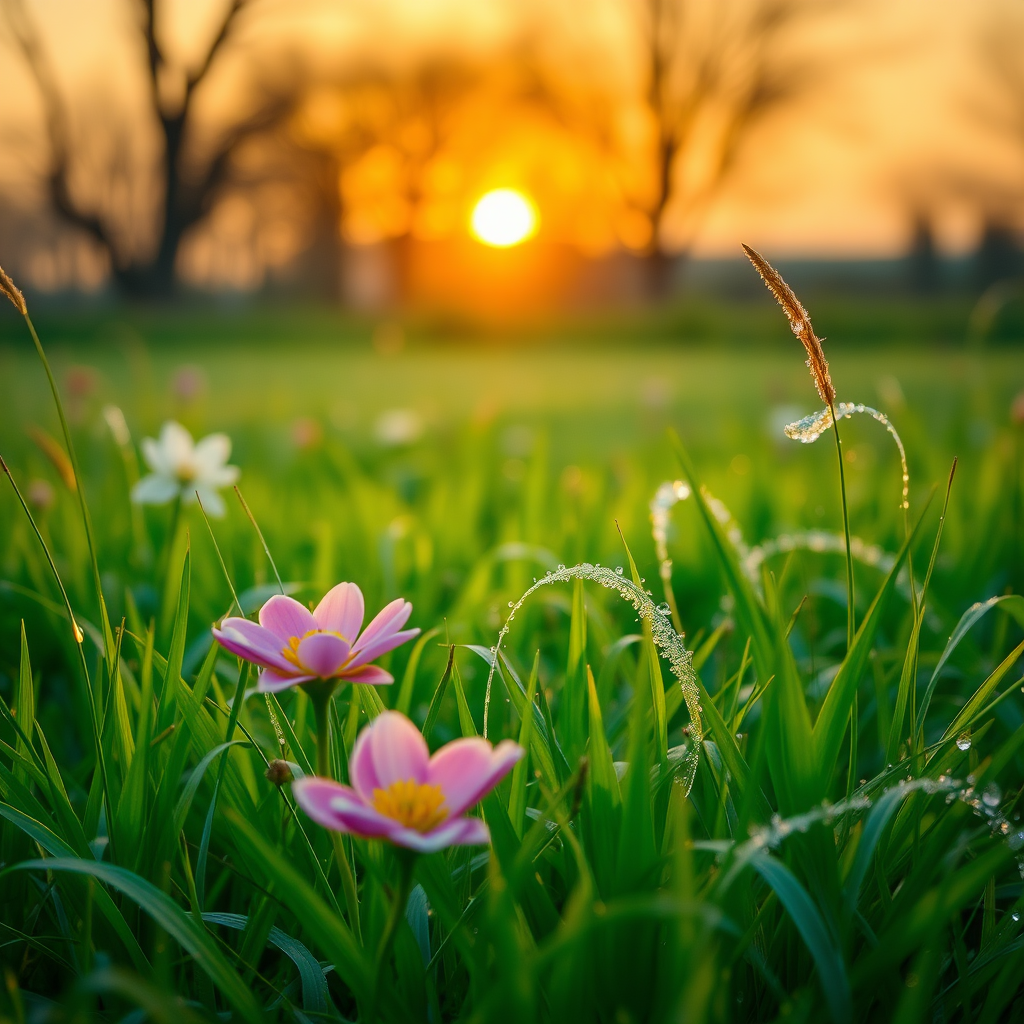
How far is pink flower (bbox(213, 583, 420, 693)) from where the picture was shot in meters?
0.48

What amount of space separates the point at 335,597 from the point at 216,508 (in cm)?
79

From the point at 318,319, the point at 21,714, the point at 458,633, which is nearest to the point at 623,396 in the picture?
the point at 458,633

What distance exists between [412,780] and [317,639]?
9cm

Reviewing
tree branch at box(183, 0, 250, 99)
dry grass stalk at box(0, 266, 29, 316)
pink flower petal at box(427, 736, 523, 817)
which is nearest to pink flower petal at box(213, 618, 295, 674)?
pink flower petal at box(427, 736, 523, 817)

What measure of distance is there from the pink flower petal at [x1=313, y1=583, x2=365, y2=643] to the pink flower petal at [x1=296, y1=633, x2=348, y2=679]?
0.07 metres

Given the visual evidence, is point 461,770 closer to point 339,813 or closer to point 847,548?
point 339,813

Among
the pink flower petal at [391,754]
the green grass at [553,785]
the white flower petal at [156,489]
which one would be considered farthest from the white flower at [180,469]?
the pink flower petal at [391,754]

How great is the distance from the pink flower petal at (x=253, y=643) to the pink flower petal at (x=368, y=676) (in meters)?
0.03

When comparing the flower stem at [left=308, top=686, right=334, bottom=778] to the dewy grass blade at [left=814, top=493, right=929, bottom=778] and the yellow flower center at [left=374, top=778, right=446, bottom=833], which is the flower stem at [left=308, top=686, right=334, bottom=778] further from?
the dewy grass blade at [left=814, top=493, right=929, bottom=778]

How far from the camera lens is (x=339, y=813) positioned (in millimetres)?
396

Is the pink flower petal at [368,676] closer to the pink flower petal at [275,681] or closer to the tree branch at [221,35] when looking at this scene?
the pink flower petal at [275,681]

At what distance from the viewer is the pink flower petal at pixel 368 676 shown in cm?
50

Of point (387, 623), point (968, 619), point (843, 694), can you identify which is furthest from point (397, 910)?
point (968, 619)

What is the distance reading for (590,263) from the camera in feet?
71.5
